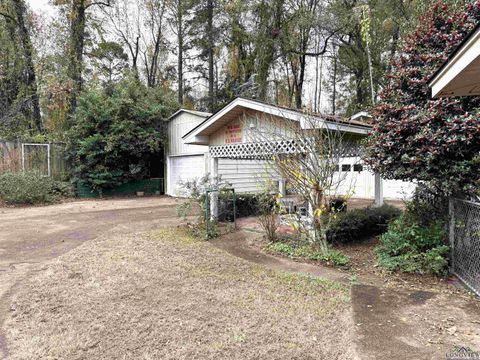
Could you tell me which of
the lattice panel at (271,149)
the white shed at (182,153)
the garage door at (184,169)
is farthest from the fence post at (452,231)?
the garage door at (184,169)

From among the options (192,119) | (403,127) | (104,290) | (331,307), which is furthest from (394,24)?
(104,290)

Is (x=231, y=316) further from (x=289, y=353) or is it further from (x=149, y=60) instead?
(x=149, y=60)

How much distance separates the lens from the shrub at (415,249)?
4.23m

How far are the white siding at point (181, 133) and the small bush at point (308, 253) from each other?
8263 mm

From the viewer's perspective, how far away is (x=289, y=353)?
2.50 m

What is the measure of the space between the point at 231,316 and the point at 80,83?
17.8 m

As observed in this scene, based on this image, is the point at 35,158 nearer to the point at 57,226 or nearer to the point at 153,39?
the point at 57,226

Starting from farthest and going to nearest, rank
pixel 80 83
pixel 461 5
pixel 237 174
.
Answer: pixel 80 83, pixel 237 174, pixel 461 5

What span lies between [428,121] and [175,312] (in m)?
4.21

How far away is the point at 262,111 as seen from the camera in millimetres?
6465

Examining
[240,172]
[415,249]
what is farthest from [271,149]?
[240,172]

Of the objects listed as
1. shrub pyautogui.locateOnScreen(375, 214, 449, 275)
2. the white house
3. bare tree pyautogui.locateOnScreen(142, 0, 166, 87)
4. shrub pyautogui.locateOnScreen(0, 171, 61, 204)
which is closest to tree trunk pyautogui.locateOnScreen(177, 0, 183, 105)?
bare tree pyautogui.locateOnScreen(142, 0, 166, 87)

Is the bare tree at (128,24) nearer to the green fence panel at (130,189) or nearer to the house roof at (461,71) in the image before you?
the green fence panel at (130,189)

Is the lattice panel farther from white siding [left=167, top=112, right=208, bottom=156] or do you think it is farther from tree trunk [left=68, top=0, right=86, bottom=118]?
tree trunk [left=68, top=0, right=86, bottom=118]
